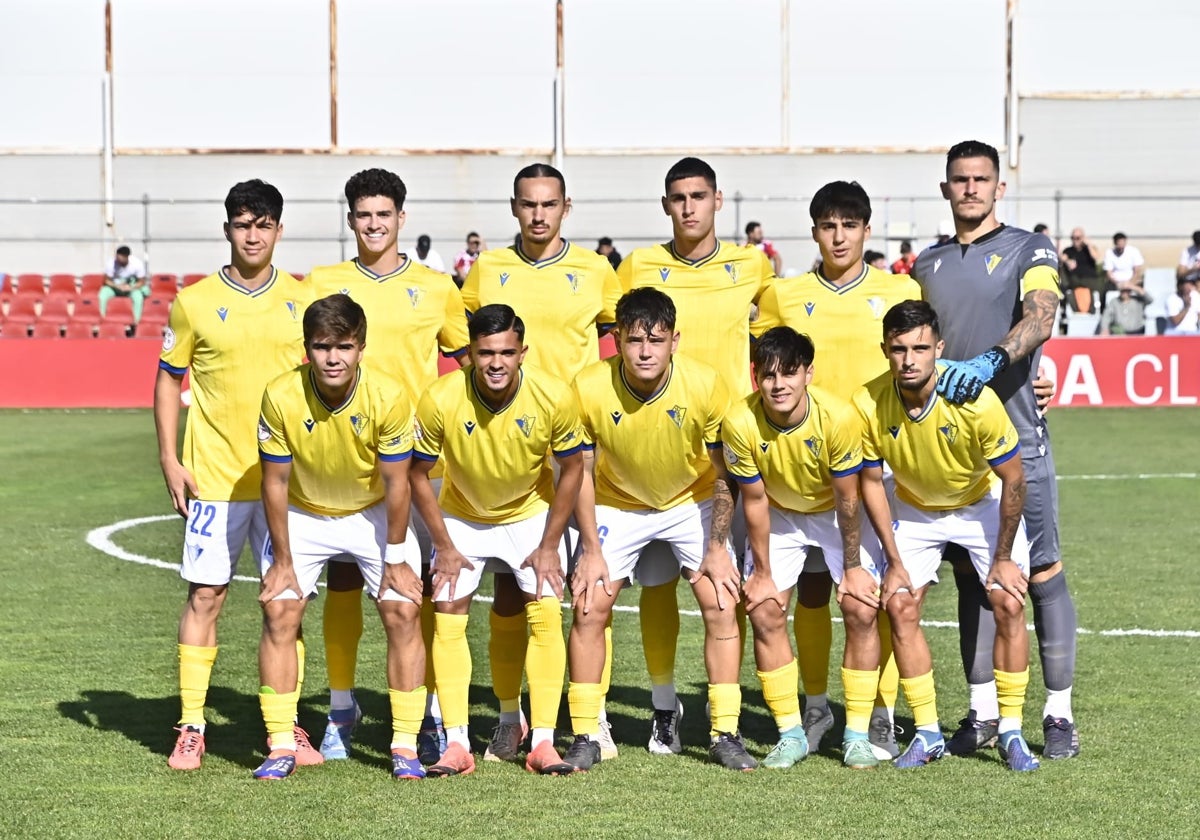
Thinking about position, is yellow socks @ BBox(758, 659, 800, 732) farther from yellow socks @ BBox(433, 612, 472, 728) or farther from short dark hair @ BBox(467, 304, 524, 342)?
short dark hair @ BBox(467, 304, 524, 342)

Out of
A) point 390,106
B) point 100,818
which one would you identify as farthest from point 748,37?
point 100,818

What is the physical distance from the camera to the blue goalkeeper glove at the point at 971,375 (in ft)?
20.3

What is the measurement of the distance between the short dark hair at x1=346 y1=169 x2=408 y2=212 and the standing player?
1.64 m

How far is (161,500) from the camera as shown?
14.3 m

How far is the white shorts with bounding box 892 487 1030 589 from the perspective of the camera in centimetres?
661

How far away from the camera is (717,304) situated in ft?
23.2

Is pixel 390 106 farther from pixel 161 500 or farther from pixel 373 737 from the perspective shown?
pixel 373 737

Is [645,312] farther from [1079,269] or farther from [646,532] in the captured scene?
[1079,269]

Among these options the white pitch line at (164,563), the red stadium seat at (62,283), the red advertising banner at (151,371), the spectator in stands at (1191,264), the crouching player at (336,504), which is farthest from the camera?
the red stadium seat at (62,283)

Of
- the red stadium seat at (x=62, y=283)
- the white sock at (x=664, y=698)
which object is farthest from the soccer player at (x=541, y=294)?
the red stadium seat at (x=62, y=283)

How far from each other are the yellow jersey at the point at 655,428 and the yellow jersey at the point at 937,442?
0.61 m

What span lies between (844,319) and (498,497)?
1.67 m

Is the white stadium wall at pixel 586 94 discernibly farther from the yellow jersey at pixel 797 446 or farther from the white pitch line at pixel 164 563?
the yellow jersey at pixel 797 446

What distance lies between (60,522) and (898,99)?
22855 mm
